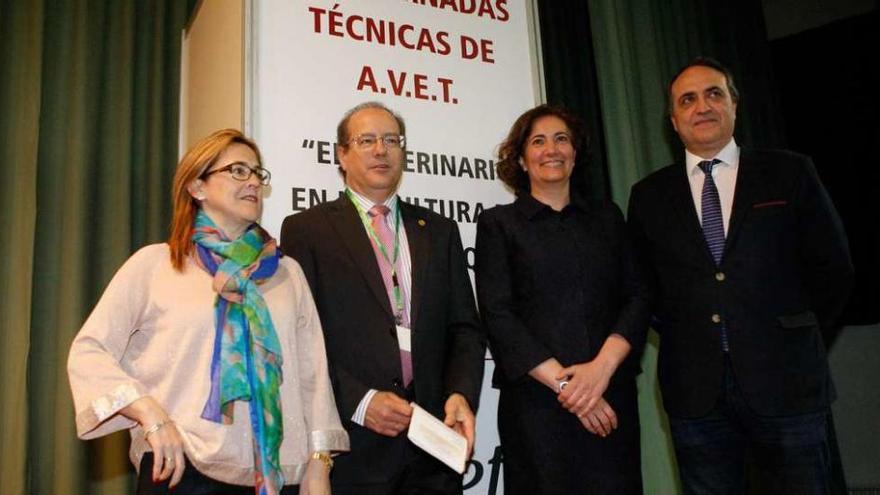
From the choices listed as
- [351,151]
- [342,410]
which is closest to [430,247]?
[351,151]

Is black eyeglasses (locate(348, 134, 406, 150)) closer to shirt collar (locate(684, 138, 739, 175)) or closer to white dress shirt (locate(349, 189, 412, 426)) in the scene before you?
white dress shirt (locate(349, 189, 412, 426))

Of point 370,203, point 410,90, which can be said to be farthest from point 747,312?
point 410,90

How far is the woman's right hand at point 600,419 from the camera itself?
2105 mm

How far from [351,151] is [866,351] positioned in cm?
431

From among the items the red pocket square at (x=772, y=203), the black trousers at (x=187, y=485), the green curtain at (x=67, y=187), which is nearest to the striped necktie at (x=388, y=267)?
the black trousers at (x=187, y=485)

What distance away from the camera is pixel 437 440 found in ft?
5.96

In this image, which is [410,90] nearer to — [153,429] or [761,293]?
[761,293]

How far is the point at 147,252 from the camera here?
1.83 metres

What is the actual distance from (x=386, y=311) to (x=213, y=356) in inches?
20.7

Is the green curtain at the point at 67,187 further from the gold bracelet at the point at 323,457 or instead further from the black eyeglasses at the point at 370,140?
the gold bracelet at the point at 323,457

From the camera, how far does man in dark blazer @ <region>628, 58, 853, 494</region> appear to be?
202 cm

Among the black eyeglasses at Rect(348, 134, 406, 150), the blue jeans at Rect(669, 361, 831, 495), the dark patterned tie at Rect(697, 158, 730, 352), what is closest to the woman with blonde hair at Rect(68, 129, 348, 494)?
the black eyeglasses at Rect(348, 134, 406, 150)

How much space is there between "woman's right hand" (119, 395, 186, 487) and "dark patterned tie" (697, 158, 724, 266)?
1.52 m

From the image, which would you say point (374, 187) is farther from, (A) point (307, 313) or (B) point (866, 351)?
(B) point (866, 351)
